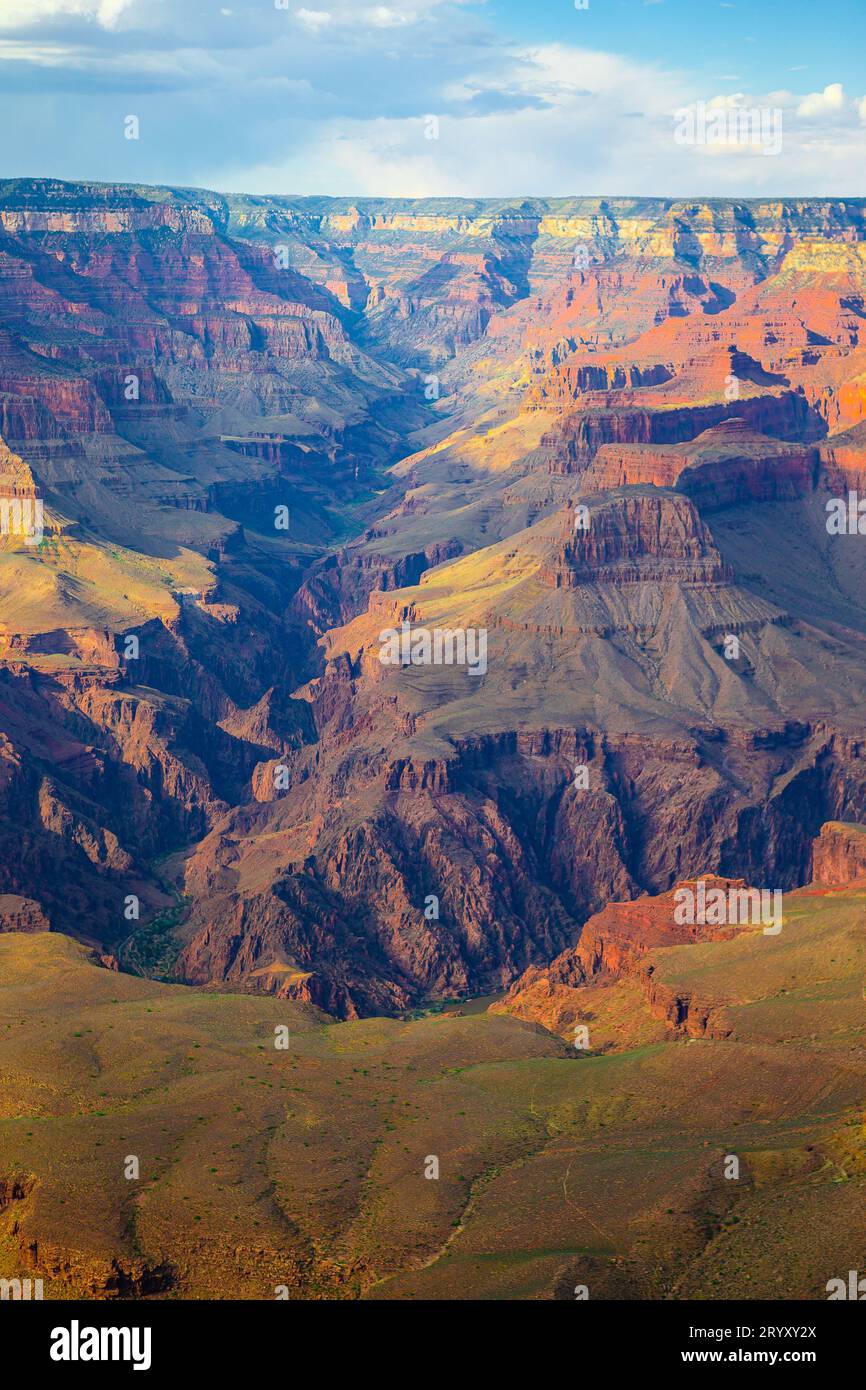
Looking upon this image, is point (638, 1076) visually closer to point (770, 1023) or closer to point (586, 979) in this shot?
point (770, 1023)

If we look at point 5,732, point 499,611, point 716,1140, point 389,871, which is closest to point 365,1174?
point 716,1140

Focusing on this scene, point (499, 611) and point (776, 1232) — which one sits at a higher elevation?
point (499, 611)

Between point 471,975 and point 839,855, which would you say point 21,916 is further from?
point 839,855

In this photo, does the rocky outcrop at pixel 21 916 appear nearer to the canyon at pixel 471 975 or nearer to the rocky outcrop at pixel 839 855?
the canyon at pixel 471 975

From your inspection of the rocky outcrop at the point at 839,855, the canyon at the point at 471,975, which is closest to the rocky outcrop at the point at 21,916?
the canyon at the point at 471,975

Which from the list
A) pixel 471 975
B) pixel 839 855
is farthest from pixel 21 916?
pixel 839 855

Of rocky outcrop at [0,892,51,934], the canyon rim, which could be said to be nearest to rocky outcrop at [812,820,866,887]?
the canyon rim

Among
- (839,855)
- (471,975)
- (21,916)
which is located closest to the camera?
(21,916)

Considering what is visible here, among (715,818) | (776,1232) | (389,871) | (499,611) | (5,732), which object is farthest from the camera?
(499,611)

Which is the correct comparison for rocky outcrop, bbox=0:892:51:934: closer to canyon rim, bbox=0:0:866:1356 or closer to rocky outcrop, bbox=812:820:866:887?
canyon rim, bbox=0:0:866:1356

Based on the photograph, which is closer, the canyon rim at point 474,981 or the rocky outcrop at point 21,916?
the canyon rim at point 474,981

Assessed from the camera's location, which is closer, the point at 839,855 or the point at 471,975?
the point at 839,855
